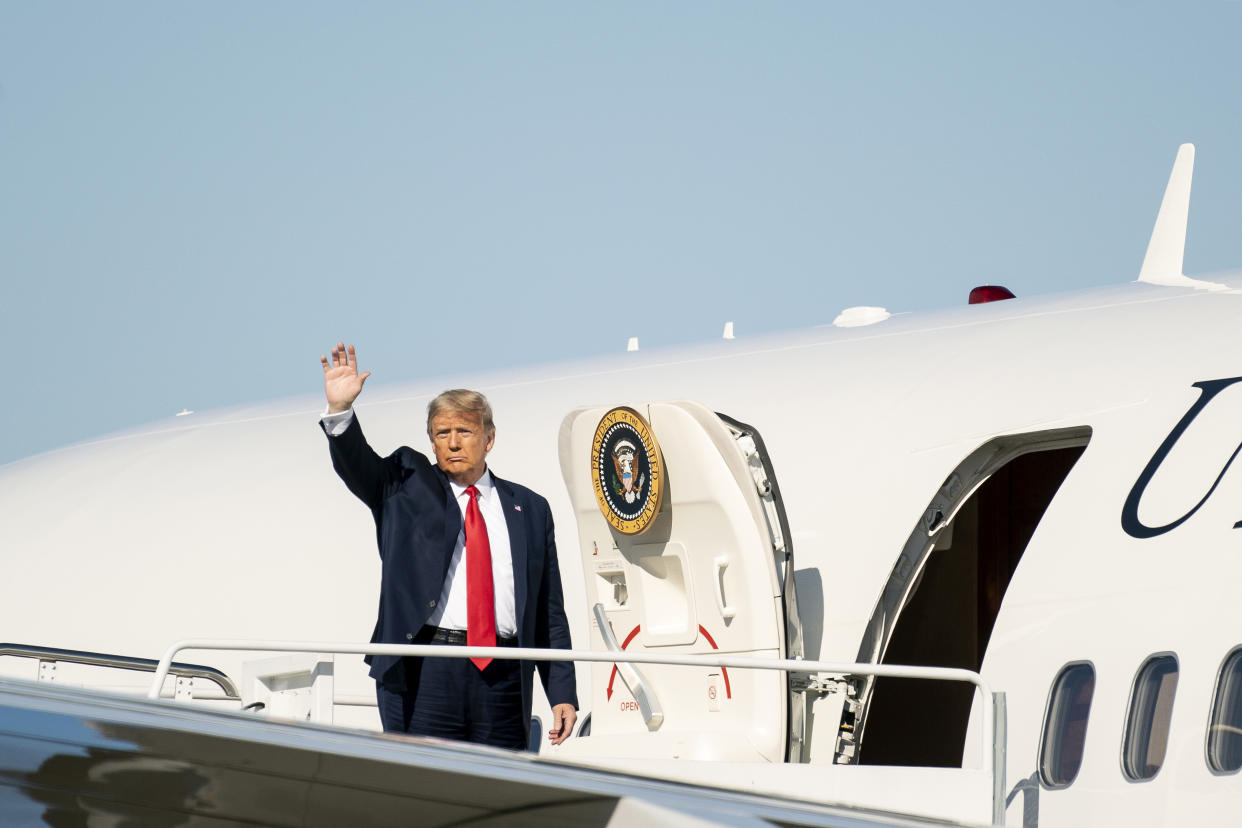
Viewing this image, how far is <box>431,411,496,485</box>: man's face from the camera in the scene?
6.96 m

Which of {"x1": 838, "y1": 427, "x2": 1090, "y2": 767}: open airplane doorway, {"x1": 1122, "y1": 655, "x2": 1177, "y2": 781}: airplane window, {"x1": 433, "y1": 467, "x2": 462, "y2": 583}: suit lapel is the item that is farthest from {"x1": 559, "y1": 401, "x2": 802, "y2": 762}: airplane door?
{"x1": 838, "y1": 427, "x2": 1090, "y2": 767}: open airplane doorway

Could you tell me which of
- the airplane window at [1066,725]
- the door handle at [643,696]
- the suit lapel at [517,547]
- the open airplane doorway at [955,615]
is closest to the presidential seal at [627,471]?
the door handle at [643,696]

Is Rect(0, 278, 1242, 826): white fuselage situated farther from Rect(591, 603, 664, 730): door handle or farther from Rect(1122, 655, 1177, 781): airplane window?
Rect(591, 603, 664, 730): door handle

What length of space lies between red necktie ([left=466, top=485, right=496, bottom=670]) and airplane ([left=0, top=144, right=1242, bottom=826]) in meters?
0.68

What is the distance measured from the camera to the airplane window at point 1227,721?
5969 millimetres

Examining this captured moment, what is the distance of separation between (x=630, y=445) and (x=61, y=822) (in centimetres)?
550


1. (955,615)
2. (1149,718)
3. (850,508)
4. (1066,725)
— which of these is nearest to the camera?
(1149,718)

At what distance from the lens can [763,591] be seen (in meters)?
7.51

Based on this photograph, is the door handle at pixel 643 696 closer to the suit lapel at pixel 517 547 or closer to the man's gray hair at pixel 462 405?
the suit lapel at pixel 517 547

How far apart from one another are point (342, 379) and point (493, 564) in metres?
1.07

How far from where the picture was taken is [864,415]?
28.0 ft

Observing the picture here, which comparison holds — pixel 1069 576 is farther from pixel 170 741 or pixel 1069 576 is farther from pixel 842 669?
pixel 170 741

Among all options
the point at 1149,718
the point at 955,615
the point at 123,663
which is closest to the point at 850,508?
the point at 1149,718

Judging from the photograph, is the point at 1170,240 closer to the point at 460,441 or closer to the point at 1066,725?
the point at 1066,725
